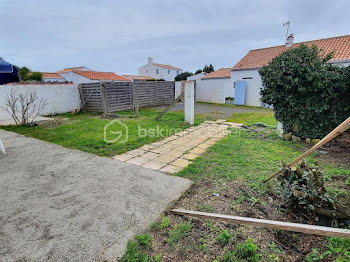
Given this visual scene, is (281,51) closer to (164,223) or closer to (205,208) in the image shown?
(205,208)

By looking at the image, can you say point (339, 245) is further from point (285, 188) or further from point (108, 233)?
point (108, 233)

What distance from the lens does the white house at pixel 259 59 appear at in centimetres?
1252

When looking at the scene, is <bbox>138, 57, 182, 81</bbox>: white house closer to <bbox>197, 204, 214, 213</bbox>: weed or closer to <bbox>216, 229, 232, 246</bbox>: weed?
<bbox>197, 204, 214, 213</bbox>: weed

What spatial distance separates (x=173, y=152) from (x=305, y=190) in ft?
9.43

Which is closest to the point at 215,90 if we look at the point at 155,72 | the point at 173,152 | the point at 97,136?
the point at 97,136

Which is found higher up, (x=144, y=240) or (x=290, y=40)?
(x=290, y=40)

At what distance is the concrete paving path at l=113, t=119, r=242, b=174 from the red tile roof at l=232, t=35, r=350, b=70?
10.1 meters

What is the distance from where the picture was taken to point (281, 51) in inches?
610

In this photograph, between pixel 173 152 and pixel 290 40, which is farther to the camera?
pixel 290 40

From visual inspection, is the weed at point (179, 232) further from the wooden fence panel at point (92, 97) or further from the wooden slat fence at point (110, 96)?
the wooden fence panel at point (92, 97)

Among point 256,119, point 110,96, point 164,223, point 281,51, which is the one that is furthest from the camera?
point 281,51

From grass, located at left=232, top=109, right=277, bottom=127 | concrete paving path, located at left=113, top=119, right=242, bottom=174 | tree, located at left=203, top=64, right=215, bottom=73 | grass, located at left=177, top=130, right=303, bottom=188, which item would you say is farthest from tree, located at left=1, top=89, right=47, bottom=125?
tree, located at left=203, top=64, right=215, bottom=73

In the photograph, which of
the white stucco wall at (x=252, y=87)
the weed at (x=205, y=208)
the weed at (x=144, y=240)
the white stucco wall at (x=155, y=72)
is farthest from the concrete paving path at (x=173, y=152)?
the white stucco wall at (x=155, y=72)

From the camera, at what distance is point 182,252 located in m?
1.71
